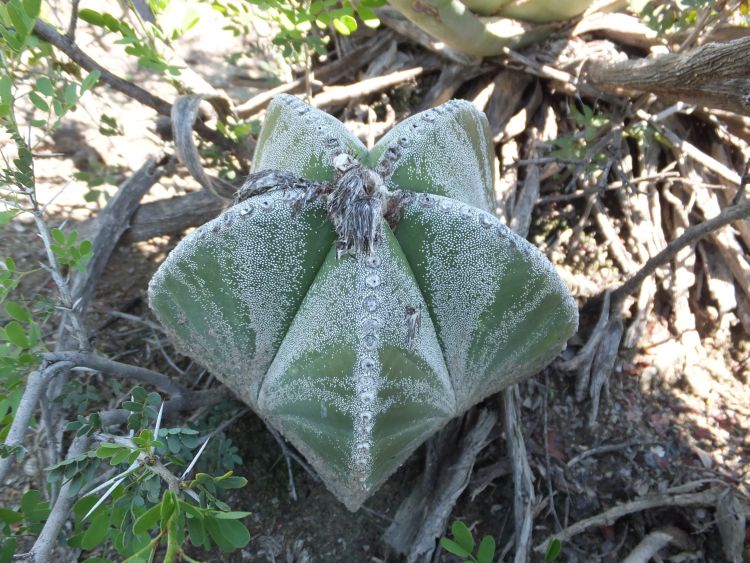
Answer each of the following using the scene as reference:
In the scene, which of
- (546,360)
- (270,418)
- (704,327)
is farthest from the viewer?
(704,327)

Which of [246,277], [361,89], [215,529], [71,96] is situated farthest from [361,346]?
[361,89]

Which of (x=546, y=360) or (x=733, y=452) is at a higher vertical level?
(x=546, y=360)

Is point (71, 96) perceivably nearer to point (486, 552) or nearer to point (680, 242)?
point (486, 552)

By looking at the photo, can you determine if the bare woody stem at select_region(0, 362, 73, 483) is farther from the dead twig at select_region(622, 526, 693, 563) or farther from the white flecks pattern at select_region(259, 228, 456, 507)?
the dead twig at select_region(622, 526, 693, 563)

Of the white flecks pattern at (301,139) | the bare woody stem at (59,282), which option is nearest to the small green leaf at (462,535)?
the white flecks pattern at (301,139)

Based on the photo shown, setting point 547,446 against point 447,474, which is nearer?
point 447,474

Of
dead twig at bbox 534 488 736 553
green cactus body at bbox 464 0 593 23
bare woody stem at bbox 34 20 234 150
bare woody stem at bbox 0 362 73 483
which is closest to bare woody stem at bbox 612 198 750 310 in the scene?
dead twig at bbox 534 488 736 553

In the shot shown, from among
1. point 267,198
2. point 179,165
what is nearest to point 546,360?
point 267,198

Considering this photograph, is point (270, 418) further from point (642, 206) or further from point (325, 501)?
point (642, 206)
